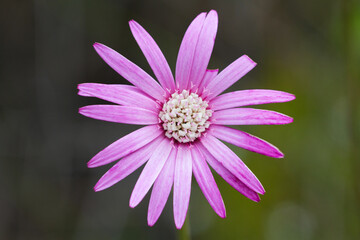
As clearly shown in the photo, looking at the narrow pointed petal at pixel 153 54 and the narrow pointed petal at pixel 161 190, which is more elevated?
the narrow pointed petal at pixel 153 54

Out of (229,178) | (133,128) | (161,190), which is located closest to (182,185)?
(161,190)

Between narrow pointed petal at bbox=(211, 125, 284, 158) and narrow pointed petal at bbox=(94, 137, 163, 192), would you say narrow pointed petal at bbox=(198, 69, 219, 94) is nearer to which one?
narrow pointed petal at bbox=(211, 125, 284, 158)

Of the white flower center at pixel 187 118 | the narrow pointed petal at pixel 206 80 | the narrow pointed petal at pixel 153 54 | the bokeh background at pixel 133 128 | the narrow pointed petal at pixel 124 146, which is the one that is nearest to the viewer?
the narrow pointed petal at pixel 124 146

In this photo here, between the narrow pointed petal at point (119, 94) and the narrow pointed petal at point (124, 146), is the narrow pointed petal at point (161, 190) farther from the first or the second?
the narrow pointed petal at point (119, 94)

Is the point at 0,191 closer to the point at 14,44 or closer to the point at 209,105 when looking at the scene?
the point at 14,44

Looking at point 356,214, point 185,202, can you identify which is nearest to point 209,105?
point 185,202

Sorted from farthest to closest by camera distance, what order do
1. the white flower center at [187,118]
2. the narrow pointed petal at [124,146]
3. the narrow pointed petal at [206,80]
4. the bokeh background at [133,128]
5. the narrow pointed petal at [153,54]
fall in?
1. the bokeh background at [133,128]
2. the white flower center at [187,118]
3. the narrow pointed petal at [206,80]
4. the narrow pointed petal at [153,54]
5. the narrow pointed petal at [124,146]

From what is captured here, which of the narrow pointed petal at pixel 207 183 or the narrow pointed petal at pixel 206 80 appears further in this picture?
the narrow pointed petal at pixel 206 80

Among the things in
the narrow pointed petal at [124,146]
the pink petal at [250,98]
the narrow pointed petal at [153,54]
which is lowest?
the narrow pointed petal at [124,146]

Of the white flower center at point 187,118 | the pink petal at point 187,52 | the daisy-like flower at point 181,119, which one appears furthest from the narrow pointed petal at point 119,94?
the pink petal at point 187,52
